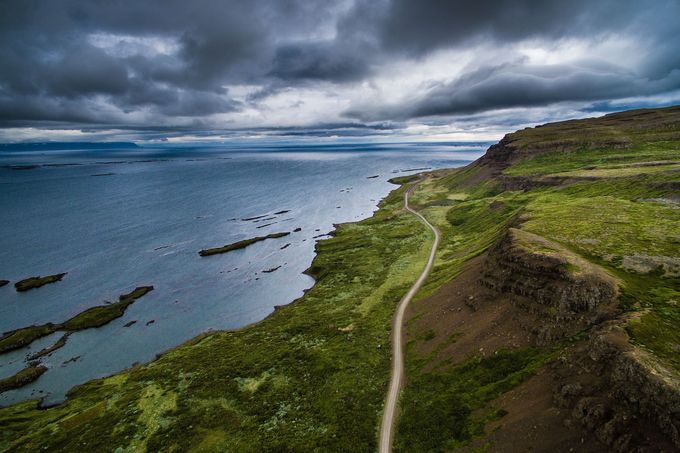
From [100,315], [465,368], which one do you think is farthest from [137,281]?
[465,368]

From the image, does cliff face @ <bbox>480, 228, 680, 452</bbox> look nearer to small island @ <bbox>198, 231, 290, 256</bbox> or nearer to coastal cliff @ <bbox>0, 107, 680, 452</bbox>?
coastal cliff @ <bbox>0, 107, 680, 452</bbox>

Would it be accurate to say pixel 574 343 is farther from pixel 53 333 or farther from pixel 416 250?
pixel 53 333

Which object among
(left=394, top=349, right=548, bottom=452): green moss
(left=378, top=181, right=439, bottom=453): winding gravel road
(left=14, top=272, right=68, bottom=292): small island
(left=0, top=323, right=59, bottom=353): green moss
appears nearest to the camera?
(left=394, top=349, right=548, bottom=452): green moss

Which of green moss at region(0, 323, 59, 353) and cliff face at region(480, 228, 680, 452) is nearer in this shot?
cliff face at region(480, 228, 680, 452)

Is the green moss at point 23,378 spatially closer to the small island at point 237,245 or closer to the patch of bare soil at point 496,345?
the small island at point 237,245

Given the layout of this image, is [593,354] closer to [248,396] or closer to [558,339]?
[558,339]

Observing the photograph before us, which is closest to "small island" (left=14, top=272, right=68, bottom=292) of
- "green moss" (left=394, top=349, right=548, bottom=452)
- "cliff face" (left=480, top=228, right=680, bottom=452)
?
"green moss" (left=394, top=349, right=548, bottom=452)

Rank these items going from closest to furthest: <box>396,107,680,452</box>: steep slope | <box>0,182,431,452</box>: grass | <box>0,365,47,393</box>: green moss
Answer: <box>396,107,680,452</box>: steep slope < <box>0,182,431,452</box>: grass < <box>0,365,47,393</box>: green moss

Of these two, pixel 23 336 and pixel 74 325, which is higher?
pixel 23 336

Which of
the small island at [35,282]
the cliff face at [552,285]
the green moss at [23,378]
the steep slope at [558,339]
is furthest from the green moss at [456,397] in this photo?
the small island at [35,282]
